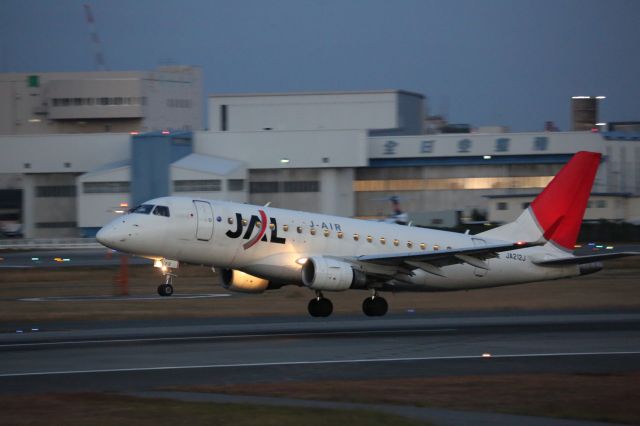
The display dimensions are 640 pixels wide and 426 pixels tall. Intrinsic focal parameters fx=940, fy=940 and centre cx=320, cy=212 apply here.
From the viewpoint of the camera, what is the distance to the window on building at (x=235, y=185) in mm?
83000

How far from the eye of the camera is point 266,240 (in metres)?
30.3

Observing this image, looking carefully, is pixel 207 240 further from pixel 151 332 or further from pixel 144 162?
pixel 144 162

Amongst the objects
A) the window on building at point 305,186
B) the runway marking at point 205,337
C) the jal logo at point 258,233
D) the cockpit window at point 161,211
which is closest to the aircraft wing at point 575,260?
the runway marking at point 205,337

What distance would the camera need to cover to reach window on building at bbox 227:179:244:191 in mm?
83000

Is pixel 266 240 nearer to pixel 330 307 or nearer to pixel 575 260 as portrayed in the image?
pixel 330 307

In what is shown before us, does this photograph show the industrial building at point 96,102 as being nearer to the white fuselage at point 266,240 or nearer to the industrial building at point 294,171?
the industrial building at point 294,171

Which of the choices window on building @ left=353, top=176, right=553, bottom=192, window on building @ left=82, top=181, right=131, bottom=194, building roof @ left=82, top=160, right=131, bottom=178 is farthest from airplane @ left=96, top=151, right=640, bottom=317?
window on building @ left=353, top=176, right=553, bottom=192

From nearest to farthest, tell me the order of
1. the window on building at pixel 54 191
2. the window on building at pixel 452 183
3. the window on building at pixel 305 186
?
the window on building at pixel 305 186 → the window on building at pixel 54 191 → the window on building at pixel 452 183

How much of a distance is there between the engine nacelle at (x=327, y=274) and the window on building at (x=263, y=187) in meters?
56.9

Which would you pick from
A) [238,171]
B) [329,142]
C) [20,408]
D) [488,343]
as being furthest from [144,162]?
[20,408]

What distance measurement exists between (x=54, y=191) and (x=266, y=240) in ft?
209

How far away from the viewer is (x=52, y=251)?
76.6m

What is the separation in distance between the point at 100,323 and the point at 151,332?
3849 mm

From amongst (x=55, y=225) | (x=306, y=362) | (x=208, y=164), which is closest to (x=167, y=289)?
(x=306, y=362)
